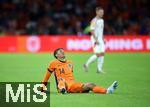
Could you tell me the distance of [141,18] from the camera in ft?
113

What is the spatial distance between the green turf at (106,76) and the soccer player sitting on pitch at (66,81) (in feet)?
0.59

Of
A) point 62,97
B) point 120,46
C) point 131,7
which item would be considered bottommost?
point 62,97

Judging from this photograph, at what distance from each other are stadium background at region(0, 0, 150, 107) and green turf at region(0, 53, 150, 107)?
0.12 ft

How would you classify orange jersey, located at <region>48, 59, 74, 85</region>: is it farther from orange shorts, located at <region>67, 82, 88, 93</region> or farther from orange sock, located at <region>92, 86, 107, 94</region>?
orange sock, located at <region>92, 86, 107, 94</region>

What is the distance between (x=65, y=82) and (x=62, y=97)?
604 millimetres

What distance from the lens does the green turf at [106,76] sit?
12227 mm

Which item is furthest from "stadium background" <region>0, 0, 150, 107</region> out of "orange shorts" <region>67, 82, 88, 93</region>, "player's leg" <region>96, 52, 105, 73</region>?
"orange shorts" <region>67, 82, 88, 93</region>

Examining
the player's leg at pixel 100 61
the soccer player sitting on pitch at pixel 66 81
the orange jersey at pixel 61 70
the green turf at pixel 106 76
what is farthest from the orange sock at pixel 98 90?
the player's leg at pixel 100 61

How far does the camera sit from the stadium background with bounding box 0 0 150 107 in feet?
80.5

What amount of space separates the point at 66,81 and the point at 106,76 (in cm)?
544

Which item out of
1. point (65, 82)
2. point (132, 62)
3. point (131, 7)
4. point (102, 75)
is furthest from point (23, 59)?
point (65, 82)

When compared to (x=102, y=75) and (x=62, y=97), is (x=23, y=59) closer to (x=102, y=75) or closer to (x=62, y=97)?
(x=102, y=75)

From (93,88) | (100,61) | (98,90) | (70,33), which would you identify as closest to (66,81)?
(93,88)

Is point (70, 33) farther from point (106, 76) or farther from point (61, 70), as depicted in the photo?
point (61, 70)
